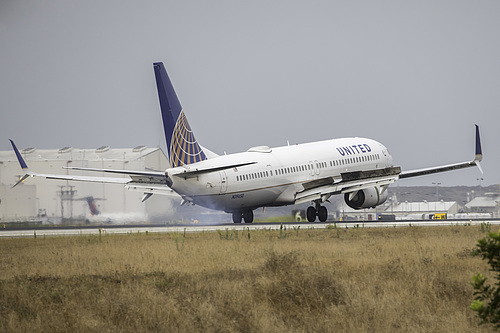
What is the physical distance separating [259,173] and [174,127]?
681cm

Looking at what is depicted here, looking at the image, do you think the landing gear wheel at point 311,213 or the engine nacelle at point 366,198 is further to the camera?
the landing gear wheel at point 311,213

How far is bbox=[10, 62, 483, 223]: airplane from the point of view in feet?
153

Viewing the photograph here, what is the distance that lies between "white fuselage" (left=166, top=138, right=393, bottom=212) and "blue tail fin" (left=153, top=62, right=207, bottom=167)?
834mm

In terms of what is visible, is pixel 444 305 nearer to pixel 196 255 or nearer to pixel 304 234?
pixel 196 255

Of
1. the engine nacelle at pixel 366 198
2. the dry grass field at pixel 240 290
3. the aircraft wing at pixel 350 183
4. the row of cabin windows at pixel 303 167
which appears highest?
the row of cabin windows at pixel 303 167

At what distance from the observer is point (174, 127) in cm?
4691

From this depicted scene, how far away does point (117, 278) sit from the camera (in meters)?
23.5

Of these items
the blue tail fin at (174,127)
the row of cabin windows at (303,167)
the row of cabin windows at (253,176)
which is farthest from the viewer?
the row of cabin windows at (303,167)

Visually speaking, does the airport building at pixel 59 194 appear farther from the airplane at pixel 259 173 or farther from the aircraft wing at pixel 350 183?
the aircraft wing at pixel 350 183

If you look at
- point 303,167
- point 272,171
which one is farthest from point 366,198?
point 272,171

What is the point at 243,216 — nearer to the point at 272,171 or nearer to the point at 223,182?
the point at 272,171

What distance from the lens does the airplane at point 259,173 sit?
46.8 m

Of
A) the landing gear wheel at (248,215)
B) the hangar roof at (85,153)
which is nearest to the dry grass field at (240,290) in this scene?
the landing gear wheel at (248,215)

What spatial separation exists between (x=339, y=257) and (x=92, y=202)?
58829 mm
